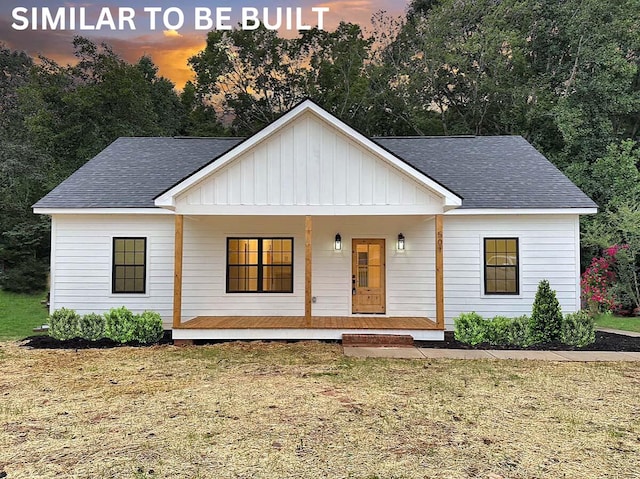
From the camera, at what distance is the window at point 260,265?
11.7 metres

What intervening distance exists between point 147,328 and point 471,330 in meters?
7.14

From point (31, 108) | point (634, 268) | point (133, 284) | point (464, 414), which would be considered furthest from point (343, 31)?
point (464, 414)

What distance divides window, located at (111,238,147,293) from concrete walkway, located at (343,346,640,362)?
5.69 meters

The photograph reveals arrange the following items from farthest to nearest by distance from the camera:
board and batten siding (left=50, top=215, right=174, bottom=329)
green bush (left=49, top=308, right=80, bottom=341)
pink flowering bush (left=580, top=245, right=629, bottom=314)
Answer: pink flowering bush (left=580, top=245, right=629, bottom=314), board and batten siding (left=50, top=215, right=174, bottom=329), green bush (left=49, top=308, right=80, bottom=341)

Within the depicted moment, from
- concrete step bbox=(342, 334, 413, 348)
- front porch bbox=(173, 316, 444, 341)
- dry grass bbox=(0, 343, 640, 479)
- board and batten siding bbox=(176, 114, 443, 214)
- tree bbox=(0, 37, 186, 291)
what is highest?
tree bbox=(0, 37, 186, 291)

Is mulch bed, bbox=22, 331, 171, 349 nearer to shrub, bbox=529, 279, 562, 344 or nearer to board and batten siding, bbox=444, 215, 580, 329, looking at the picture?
board and batten siding, bbox=444, 215, 580, 329

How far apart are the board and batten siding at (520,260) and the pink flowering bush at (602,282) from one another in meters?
1.79

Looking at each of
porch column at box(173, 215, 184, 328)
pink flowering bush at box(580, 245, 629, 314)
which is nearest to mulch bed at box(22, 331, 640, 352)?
porch column at box(173, 215, 184, 328)

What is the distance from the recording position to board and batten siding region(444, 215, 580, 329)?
1112 cm

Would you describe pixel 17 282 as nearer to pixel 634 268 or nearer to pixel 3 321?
pixel 3 321

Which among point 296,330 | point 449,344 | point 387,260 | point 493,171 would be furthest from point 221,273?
point 493,171

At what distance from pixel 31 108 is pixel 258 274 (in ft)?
73.7

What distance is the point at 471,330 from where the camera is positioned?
982 cm

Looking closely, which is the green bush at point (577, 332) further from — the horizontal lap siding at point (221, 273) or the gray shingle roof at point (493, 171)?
the horizontal lap siding at point (221, 273)
